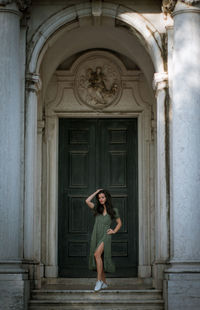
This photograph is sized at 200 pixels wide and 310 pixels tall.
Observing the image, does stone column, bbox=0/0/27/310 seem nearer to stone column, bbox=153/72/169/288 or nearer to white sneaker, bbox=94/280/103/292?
white sneaker, bbox=94/280/103/292

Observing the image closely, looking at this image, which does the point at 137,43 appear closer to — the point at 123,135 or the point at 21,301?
the point at 123,135

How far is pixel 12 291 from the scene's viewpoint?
10.3 meters

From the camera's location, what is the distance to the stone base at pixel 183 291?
33.3 ft

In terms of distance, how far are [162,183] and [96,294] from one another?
2054mm

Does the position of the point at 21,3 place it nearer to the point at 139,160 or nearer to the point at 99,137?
the point at 99,137

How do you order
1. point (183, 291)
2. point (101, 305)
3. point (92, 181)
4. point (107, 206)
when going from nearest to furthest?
point (183, 291)
point (101, 305)
point (107, 206)
point (92, 181)

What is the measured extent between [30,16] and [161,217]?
3.99 m

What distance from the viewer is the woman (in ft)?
36.5

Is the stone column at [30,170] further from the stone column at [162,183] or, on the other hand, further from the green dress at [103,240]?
the stone column at [162,183]

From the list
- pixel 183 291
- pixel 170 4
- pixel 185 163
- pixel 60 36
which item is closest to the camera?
pixel 183 291

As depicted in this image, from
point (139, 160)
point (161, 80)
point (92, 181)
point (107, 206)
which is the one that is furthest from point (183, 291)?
point (92, 181)

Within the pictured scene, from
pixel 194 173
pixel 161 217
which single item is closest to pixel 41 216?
pixel 161 217

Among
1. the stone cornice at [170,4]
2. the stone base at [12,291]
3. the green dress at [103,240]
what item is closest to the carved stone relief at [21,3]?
the stone cornice at [170,4]

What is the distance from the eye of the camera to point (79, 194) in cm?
1354
